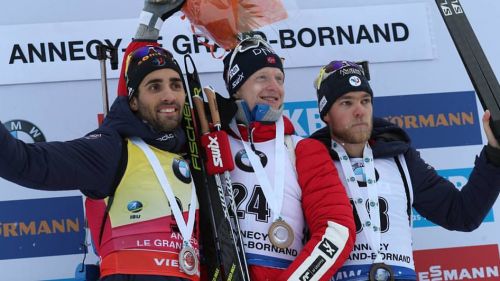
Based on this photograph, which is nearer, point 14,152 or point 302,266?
point 14,152

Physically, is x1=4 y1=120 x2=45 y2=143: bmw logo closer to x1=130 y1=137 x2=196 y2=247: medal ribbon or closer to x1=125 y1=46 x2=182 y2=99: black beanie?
x1=125 y1=46 x2=182 y2=99: black beanie

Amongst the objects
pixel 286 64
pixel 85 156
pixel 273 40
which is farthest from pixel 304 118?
pixel 85 156

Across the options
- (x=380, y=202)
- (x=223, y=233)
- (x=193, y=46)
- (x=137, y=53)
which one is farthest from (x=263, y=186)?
(x=193, y=46)

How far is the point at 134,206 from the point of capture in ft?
9.25

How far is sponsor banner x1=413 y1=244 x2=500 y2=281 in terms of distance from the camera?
3824mm

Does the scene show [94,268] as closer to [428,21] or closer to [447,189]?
[447,189]

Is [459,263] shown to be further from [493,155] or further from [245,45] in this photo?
[245,45]

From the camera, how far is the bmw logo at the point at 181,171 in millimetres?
2959

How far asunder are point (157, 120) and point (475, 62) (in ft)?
4.14

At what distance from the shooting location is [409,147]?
3.37 meters

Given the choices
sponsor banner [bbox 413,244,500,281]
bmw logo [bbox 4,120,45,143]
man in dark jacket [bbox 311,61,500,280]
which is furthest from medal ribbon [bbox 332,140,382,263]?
bmw logo [bbox 4,120,45,143]

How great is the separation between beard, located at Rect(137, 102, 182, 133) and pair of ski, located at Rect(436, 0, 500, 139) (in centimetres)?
115

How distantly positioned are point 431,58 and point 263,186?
4.48 feet

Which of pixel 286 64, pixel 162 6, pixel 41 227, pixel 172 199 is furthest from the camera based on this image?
pixel 286 64
